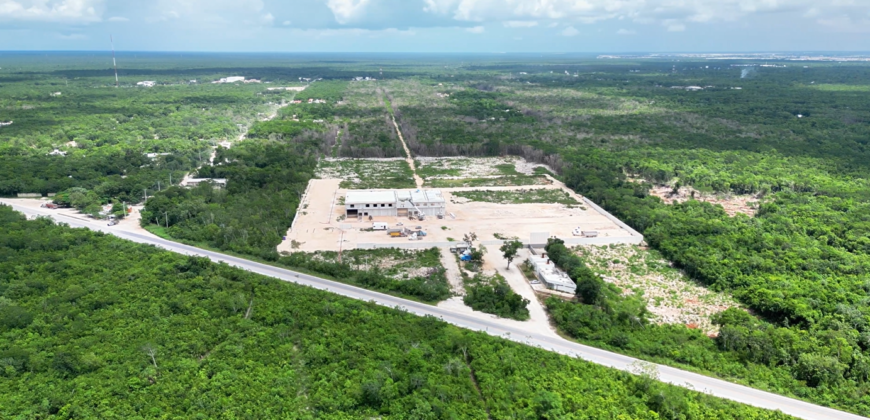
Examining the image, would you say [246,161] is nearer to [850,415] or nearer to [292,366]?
[292,366]

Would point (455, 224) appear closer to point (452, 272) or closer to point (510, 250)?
point (510, 250)

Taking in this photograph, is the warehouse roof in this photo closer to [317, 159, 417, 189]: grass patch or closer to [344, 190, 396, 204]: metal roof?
[344, 190, 396, 204]: metal roof

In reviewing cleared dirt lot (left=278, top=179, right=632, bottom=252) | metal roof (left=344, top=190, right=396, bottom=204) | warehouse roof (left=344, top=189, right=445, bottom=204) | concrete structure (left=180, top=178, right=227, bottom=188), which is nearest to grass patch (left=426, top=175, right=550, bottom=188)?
cleared dirt lot (left=278, top=179, right=632, bottom=252)

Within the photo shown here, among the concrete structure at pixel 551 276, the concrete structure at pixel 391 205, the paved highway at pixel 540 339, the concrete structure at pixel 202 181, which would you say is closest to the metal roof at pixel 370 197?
the concrete structure at pixel 391 205

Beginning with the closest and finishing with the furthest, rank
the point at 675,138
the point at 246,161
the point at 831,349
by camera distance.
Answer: the point at 831,349, the point at 246,161, the point at 675,138

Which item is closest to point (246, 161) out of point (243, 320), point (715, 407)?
point (243, 320)

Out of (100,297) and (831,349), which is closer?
(831,349)
